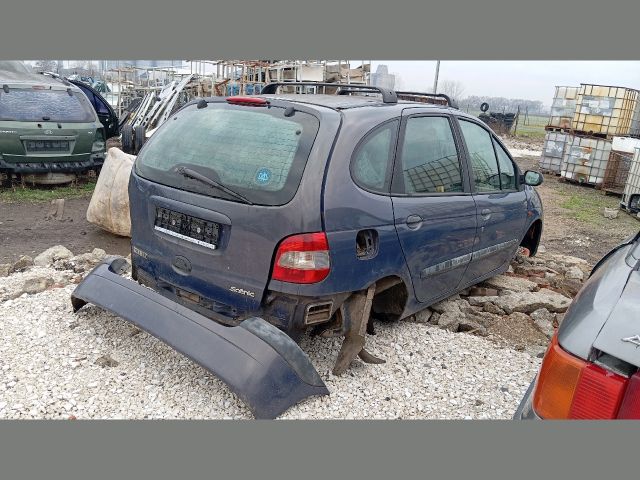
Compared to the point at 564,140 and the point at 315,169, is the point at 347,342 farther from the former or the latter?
the point at 564,140

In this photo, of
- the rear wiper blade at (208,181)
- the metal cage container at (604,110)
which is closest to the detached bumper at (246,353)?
the rear wiper blade at (208,181)

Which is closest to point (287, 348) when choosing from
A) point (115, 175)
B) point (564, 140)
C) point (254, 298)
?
point (254, 298)

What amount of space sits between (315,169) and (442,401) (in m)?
1.58

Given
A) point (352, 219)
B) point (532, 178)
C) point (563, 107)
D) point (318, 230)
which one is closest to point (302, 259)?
point (318, 230)

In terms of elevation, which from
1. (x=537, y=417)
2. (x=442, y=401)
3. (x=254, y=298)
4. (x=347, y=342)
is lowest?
(x=442, y=401)

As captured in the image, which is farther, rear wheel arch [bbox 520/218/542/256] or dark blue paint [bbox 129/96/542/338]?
rear wheel arch [bbox 520/218/542/256]

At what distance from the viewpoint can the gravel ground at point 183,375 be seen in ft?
9.33

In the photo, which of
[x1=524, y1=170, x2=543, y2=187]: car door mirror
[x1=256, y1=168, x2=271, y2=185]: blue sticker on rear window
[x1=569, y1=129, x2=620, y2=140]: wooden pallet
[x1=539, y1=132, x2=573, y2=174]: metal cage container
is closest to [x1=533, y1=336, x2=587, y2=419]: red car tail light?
[x1=256, y1=168, x2=271, y2=185]: blue sticker on rear window

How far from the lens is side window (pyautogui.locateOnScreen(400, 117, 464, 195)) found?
3496mm

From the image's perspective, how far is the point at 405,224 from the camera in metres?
3.34

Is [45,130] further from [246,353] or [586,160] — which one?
[586,160]

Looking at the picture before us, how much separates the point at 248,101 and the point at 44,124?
6.26m

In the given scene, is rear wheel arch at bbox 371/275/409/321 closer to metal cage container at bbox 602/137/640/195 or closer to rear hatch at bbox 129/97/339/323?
rear hatch at bbox 129/97/339/323

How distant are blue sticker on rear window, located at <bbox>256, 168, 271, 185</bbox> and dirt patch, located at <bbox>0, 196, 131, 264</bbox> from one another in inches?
151
